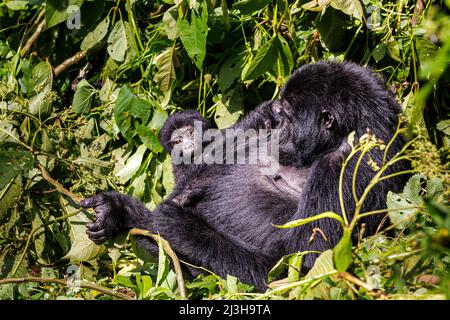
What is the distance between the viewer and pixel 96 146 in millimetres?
5148

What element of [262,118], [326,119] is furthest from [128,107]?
[326,119]

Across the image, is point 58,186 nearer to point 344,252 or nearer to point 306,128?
point 306,128

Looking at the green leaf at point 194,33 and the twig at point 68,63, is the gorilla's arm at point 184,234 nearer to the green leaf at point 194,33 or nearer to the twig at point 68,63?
the green leaf at point 194,33

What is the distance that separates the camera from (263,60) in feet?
Answer: 15.1

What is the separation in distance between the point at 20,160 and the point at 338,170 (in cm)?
189

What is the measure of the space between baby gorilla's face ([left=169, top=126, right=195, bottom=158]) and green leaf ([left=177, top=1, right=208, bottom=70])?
47 cm

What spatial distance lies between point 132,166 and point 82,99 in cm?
70

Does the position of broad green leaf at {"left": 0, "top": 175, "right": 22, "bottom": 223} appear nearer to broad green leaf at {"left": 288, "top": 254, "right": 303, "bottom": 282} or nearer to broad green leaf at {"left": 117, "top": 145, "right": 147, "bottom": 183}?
broad green leaf at {"left": 117, "top": 145, "right": 147, "bottom": 183}

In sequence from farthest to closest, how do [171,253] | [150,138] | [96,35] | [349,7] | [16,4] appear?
[16,4] → [96,35] → [150,138] → [349,7] → [171,253]

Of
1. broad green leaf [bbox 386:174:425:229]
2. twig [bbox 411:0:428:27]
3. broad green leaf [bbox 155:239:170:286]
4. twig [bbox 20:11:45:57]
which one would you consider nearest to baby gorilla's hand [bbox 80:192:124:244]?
broad green leaf [bbox 155:239:170:286]

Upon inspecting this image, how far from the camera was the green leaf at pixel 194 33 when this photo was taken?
462 centimetres

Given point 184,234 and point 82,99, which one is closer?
point 184,234

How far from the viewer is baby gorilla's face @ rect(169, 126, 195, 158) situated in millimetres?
4723

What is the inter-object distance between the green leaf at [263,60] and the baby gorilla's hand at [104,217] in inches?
49.6
